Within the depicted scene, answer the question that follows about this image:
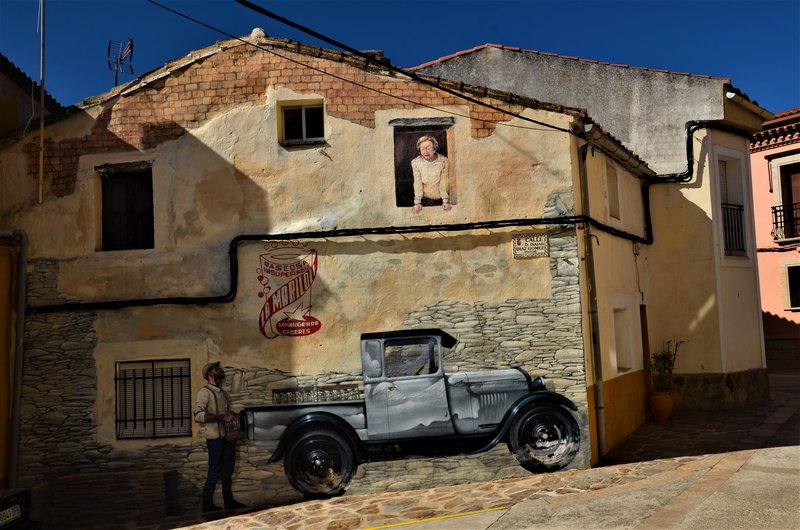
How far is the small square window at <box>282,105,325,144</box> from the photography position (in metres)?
9.77

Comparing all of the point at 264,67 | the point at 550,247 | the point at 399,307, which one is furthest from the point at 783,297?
the point at 264,67

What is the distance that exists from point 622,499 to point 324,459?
374 cm

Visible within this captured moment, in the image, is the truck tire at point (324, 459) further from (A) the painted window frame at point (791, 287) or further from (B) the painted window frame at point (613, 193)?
(A) the painted window frame at point (791, 287)

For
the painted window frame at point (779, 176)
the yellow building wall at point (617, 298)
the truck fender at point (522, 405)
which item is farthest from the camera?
the painted window frame at point (779, 176)

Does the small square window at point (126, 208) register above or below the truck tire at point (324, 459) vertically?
above

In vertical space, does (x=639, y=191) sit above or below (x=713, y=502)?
above

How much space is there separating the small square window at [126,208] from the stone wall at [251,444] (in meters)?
1.50

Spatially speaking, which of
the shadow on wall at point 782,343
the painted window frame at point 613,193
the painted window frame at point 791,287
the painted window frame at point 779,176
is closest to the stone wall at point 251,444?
the painted window frame at point 613,193

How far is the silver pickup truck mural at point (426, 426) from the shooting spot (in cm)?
909

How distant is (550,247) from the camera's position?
9344 mm

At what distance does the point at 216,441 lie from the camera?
9258 mm

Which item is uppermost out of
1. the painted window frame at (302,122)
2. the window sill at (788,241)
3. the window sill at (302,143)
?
the painted window frame at (302,122)

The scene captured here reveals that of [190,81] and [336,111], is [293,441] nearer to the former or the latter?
[336,111]

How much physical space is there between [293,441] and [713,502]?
507 centimetres
